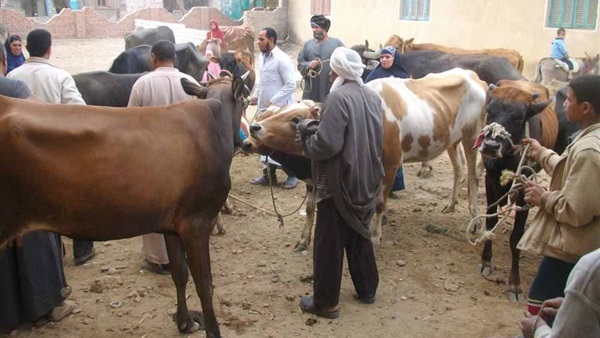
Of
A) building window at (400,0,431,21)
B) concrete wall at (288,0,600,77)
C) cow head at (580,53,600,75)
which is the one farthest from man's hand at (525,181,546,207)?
building window at (400,0,431,21)

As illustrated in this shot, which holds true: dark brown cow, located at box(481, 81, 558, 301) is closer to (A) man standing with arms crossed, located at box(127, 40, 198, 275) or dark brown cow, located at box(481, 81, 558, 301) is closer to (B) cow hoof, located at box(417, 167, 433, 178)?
(A) man standing with arms crossed, located at box(127, 40, 198, 275)

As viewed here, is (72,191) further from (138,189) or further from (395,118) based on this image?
(395,118)

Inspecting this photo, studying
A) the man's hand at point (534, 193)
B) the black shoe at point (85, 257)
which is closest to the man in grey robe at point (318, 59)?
the black shoe at point (85, 257)

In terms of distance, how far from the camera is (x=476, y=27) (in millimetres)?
15422

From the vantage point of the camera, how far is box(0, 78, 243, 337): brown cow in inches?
120

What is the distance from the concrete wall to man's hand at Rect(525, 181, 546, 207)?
Answer: 11.0 meters

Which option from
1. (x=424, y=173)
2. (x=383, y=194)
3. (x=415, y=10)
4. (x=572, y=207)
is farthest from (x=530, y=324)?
(x=415, y=10)

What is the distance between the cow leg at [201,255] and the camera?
11.6 feet

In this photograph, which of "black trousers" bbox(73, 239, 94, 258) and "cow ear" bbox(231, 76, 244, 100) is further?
"black trousers" bbox(73, 239, 94, 258)

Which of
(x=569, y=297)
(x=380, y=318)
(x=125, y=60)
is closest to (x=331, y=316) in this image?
(x=380, y=318)

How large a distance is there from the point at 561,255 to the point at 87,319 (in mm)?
3341

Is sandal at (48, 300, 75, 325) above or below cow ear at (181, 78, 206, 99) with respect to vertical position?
below

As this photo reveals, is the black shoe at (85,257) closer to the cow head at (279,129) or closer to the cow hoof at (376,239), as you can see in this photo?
the cow head at (279,129)

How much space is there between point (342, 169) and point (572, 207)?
1599 mm
